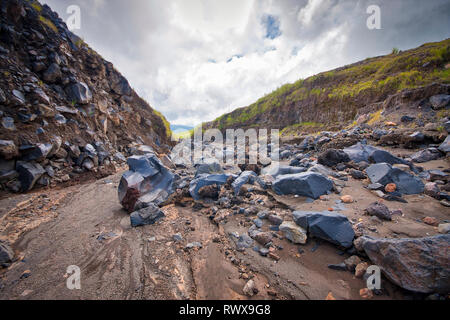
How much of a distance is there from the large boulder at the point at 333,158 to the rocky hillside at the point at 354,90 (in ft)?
16.8

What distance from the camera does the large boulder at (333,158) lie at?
4.41 m

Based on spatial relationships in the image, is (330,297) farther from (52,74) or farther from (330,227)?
(52,74)

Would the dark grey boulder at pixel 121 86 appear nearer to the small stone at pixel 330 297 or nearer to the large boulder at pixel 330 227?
the large boulder at pixel 330 227

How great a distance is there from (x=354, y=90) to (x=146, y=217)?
20114 millimetres

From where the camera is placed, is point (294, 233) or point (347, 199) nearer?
point (294, 233)

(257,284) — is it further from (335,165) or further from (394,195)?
(335,165)

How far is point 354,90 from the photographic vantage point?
47.9ft

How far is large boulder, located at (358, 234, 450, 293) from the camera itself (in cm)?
129

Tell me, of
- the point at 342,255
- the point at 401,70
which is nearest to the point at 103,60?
the point at 342,255

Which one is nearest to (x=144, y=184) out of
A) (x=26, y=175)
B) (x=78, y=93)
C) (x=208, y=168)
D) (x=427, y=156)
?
(x=208, y=168)

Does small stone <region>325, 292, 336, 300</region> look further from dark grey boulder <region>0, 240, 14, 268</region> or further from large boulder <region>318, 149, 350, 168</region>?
dark grey boulder <region>0, 240, 14, 268</region>

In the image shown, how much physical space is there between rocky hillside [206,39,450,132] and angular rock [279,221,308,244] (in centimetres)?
845

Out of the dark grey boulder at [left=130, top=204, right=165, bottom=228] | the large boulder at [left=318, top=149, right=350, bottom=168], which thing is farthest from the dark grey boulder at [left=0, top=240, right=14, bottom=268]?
the large boulder at [left=318, top=149, right=350, bottom=168]
